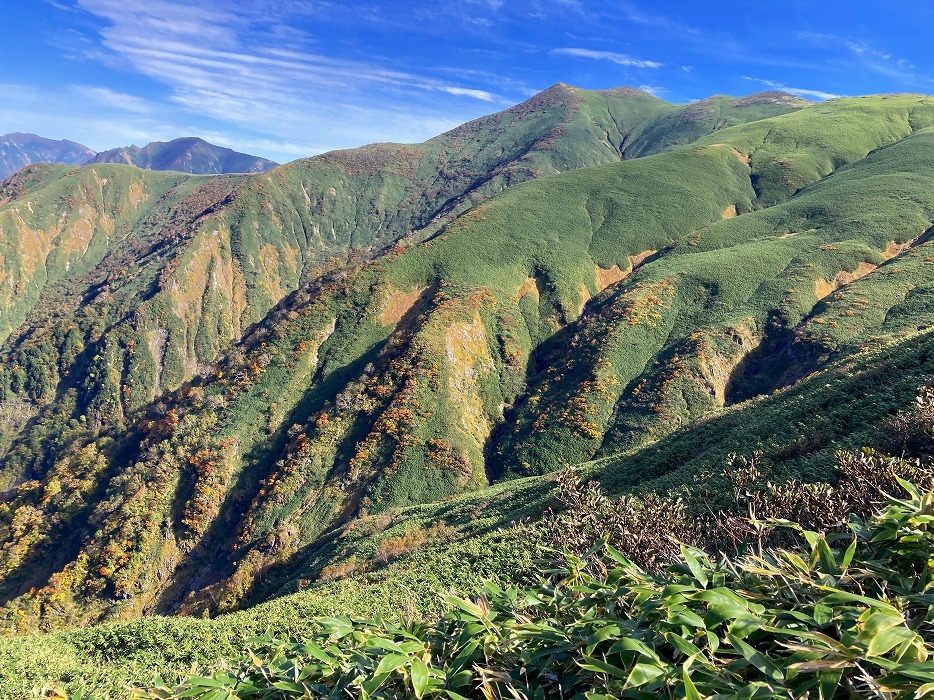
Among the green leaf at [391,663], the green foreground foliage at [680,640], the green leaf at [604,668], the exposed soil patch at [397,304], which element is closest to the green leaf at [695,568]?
the green foreground foliage at [680,640]

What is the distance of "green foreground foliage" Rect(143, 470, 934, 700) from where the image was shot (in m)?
2.17

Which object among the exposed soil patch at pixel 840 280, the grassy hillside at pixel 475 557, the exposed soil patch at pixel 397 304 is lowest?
the grassy hillside at pixel 475 557

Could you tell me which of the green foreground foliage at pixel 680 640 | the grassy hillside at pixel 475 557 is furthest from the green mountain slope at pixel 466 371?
the green foreground foliage at pixel 680 640

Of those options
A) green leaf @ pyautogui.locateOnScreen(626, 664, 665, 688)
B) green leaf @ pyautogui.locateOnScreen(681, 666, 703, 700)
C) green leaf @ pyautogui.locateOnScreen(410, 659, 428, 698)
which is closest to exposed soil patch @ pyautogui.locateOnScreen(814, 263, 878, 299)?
green leaf @ pyautogui.locateOnScreen(626, 664, 665, 688)

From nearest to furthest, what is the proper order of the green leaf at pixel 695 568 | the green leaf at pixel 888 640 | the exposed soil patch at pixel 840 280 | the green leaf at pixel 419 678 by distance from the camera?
the green leaf at pixel 888 640
the green leaf at pixel 419 678
the green leaf at pixel 695 568
the exposed soil patch at pixel 840 280

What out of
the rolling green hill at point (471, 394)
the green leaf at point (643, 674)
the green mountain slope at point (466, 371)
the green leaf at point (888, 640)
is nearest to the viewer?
the green leaf at point (888, 640)

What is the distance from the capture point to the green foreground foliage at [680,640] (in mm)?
2166

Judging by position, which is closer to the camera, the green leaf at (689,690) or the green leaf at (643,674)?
the green leaf at (689,690)

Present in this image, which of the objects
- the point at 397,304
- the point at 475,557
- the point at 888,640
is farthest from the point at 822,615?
the point at 397,304

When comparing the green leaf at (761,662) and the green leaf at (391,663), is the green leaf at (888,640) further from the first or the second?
the green leaf at (391,663)

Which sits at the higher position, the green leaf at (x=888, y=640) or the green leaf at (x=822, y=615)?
the green leaf at (x=888, y=640)

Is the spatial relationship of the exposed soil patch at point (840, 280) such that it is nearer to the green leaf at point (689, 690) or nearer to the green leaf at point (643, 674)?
the green leaf at point (643, 674)

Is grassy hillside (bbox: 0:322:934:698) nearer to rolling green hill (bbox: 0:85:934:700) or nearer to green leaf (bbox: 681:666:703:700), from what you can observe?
rolling green hill (bbox: 0:85:934:700)

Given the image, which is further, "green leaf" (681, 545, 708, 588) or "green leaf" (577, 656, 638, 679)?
"green leaf" (681, 545, 708, 588)
